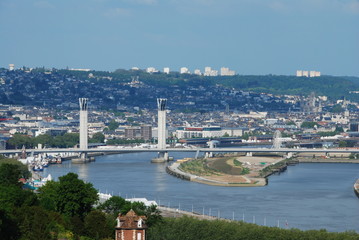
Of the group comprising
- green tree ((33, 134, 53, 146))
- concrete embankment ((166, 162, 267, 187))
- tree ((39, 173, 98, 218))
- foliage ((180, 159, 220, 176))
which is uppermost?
tree ((39, 173, 98, 218))

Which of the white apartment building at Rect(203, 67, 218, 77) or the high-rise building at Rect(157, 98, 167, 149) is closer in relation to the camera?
the high-rise building at Rect(157, 98, 167, 149)

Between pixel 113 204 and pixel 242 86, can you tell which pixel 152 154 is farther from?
pixel 242 86

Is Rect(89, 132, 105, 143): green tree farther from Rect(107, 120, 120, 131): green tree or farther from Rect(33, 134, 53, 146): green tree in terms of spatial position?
Rect(107, 120, 120, 131): green tree

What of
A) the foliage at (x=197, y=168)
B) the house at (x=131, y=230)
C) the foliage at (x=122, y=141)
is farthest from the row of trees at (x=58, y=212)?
the foliage at (x=122, y=141)

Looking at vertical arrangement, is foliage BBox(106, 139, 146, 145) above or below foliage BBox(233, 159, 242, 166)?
below

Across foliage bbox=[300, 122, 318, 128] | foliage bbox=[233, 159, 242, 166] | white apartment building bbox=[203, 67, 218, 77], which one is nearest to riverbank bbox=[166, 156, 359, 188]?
foliage bbox=[233, 159, 242, 166]

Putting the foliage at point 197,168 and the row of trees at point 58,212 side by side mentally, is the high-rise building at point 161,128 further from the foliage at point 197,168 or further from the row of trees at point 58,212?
the row of trees at point 58,212
